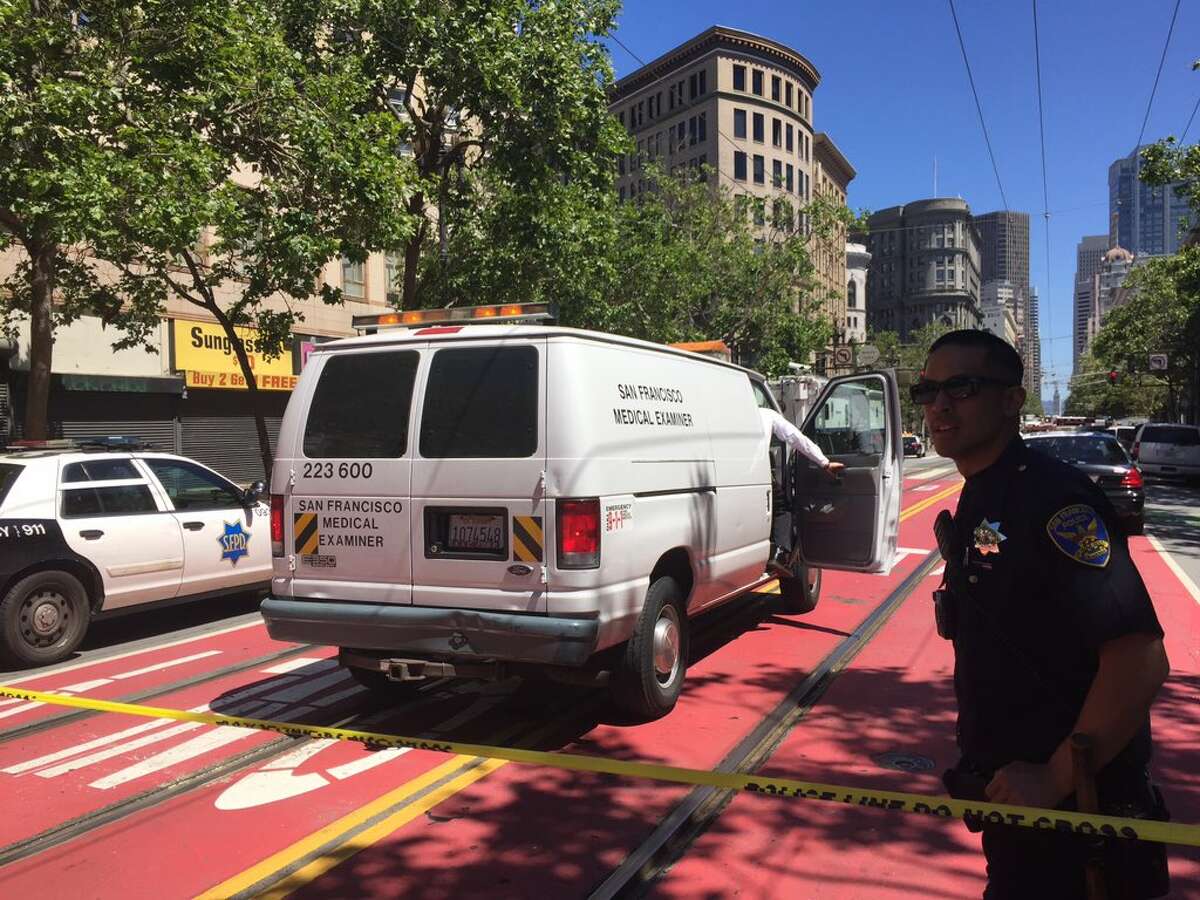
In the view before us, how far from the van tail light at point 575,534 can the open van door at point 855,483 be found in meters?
3.35

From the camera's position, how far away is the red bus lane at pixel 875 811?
3.42 metres

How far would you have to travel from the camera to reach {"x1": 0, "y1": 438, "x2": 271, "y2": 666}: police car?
6.71 meters

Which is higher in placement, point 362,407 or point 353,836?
point 362,407

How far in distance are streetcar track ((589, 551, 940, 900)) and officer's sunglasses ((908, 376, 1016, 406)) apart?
2287 mm

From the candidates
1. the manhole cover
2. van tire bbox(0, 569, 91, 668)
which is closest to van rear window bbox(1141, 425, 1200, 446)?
the manhole cover

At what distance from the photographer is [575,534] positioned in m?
4.57

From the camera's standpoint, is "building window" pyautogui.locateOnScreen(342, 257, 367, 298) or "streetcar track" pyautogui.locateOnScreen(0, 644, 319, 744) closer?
"streetcar track" pyautogui.locateOnScreen(0, 644, 319, 744)

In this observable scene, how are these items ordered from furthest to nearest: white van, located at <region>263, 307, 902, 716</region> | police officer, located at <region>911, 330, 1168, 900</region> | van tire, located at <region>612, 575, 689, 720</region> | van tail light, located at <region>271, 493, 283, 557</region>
A: 1. van tail light, located at <region>271, 493, 283, 557</region>
2. van tire, located at <region>612, 575, 689, 720</region>
3. white van, located at <region>263, 307, 902, 716</region>
4. police officer, located at <region>911, 330, 1168, 900</region>

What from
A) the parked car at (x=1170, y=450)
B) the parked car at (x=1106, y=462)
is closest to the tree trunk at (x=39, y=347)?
the parked car at (x=1106, y=462)

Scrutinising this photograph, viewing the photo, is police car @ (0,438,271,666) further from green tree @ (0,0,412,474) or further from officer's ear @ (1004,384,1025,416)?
officer's ear @ (1004,384,1025,416)

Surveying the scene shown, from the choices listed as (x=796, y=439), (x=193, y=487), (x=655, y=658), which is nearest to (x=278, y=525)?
(x=655, y=658)

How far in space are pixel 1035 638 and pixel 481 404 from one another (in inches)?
136

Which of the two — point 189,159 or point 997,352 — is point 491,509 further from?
point 189,159

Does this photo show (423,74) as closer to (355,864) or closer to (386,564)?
(386,564)
